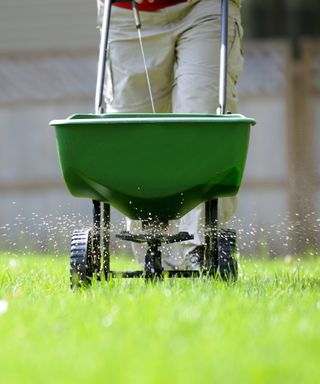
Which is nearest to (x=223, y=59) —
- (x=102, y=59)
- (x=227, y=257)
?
(x=102, y=59)

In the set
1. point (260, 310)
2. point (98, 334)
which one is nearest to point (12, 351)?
point (98, 334)

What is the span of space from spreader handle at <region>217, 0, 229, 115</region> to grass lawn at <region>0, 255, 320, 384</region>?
686mm

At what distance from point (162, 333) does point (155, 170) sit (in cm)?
122

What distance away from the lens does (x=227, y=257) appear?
157 inches

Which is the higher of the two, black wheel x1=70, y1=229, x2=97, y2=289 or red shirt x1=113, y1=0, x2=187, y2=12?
red shirt x1=113, y1=0, x2=187, y2=12

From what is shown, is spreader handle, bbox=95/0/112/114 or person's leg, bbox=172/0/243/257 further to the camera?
person's leg, bbox=172/0/243/257

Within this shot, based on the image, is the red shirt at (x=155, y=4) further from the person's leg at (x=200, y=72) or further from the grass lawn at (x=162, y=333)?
the grass lawn at (x=162, y=333)

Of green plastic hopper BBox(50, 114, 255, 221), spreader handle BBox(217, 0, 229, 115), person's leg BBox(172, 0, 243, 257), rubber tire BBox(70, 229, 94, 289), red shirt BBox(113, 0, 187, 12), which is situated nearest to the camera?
green plastic hopper BBox(50, 114, 255, 221)

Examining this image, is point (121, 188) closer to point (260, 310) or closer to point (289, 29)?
point (260, 310)

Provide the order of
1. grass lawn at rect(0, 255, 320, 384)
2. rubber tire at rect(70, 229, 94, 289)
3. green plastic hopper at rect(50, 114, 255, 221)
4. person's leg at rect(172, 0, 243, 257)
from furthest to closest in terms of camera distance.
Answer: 1. person's leg at rect(172, 0, 243, 257)
2. rubber tire at rect(70, 229, 94, 289)
3. green plastic hopper at rect(50, 114, 255, 221)
4. grass lawn at rect(0, 255, 320, 384)

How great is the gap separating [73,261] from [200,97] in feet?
2.98

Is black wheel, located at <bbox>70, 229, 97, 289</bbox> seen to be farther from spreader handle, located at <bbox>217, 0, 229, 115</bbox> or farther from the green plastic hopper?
spreader handle, located at <bbox>217, 0, 229, 115</bbox>

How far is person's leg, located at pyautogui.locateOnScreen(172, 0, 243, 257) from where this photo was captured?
444 cm

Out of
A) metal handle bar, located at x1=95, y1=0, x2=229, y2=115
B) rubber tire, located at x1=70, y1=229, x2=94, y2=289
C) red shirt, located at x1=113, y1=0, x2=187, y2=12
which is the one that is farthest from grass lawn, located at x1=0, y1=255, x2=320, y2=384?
red shirt, located at x1=113, y1=0, x2=187, y2=12
